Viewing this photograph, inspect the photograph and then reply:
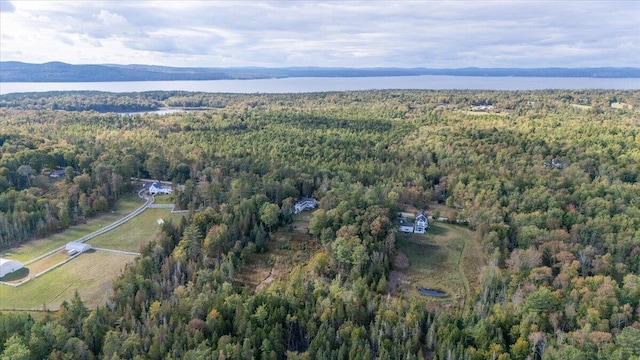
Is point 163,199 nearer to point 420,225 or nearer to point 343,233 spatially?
point 343,233

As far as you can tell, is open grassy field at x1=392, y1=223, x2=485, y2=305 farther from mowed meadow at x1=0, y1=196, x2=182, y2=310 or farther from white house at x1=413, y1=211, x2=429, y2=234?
mowed meadow at x1=0, y1=196, x2=182, y2=310

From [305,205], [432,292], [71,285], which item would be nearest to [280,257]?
[305,205]

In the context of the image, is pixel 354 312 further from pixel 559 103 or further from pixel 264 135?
pixel 559 103

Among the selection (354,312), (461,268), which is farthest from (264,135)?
(354,312)

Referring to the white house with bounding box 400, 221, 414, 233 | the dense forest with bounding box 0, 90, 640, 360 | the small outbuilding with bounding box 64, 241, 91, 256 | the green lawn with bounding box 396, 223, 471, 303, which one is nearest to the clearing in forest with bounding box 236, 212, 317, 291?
the dense forest with bounding box 0, 90, 640, 360

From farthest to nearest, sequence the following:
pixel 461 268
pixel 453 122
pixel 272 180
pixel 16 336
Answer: pixel 453 122 → pixel 272 180 → pixel 461 268 → pixel 16 336
